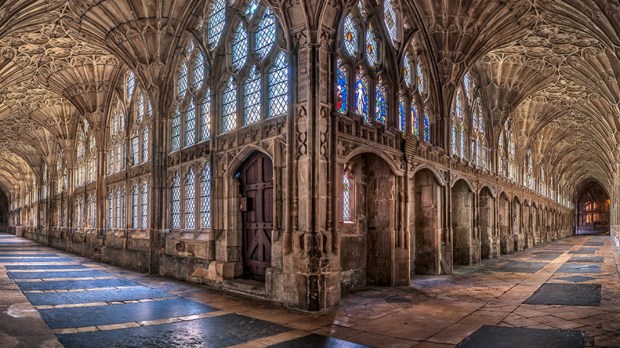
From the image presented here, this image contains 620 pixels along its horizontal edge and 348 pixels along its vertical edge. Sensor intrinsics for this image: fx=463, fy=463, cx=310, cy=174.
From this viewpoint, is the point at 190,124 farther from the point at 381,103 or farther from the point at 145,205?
the point at 381,103

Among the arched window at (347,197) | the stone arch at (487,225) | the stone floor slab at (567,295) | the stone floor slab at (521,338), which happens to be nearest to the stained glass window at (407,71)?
the arched window at (347,197)

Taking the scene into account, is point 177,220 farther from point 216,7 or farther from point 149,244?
point 216,7

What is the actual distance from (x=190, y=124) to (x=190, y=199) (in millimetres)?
2540

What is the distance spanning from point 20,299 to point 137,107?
11334 millimetres

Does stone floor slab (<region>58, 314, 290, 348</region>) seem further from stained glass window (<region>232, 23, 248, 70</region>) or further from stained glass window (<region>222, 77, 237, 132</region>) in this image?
stained glass window (<region>232, 23, 248, 70</region>)

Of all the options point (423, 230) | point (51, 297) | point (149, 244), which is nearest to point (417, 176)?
point (423, 230)

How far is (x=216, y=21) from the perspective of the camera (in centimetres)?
1423

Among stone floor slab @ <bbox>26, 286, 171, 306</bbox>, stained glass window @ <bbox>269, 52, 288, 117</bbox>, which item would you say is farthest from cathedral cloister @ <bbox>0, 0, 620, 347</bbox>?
stone floor slab @ <bbox>26, 286, 171, 306</bbox>

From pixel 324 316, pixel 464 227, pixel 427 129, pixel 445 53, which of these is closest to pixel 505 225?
pixel 464 227

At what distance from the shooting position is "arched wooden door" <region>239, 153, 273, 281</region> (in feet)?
38.9

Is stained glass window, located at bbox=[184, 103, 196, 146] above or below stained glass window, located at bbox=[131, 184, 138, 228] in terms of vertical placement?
above

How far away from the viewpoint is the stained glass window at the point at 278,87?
1129cm

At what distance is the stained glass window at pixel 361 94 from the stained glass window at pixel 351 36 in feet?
1.99

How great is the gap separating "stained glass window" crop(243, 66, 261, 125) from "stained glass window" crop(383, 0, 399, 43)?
4596mm
